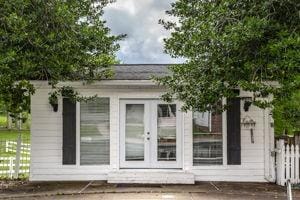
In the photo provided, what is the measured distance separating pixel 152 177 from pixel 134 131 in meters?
1.44

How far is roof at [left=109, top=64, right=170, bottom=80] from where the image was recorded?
11.9 m

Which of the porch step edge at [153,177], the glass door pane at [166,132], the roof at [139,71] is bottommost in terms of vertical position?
the porch step edge at [153,177]

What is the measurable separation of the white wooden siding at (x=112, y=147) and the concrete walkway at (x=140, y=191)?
1.60 ft

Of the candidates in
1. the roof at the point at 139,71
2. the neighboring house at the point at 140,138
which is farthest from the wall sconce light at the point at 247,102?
the roof at the point at 139,71

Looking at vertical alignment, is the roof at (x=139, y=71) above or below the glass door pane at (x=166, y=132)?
above

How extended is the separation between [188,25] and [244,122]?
4.07 m

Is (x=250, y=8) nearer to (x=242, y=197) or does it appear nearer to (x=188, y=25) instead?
(x=188, y=25)

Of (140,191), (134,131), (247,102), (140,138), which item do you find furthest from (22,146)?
(247,102)

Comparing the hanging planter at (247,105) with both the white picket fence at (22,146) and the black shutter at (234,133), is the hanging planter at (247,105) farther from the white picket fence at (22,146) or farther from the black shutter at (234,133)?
the white picket fence at (22,146)

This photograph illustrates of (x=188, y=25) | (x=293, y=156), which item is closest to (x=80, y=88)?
(x=188, y=25)

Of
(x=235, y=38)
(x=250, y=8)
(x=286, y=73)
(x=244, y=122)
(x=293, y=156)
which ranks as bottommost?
(x=293, y=156)

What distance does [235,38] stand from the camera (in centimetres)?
788

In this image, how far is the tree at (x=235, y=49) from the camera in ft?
25.7

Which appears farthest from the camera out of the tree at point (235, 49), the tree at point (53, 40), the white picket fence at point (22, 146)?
the white picket fence at point (22, 146)
